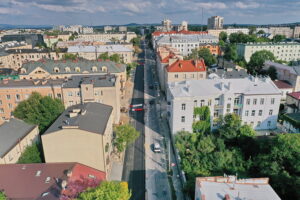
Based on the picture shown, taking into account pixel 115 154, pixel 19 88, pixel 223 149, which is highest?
pixel 19 88

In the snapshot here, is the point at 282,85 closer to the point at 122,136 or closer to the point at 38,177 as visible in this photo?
the point at 122,136

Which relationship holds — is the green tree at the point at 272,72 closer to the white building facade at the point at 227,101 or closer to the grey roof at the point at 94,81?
the white building facade at the point at 227,101

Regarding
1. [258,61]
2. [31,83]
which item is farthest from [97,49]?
[258,61]

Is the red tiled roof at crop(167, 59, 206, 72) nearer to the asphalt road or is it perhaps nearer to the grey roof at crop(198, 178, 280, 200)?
the asphalt road

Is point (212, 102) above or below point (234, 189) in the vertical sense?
above

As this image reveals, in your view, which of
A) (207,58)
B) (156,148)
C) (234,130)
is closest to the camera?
(234,130)

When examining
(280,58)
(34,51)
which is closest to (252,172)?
(280,58)

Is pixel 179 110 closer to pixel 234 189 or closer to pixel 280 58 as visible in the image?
pixel 234 189

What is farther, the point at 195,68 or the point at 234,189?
the point at 195,68
